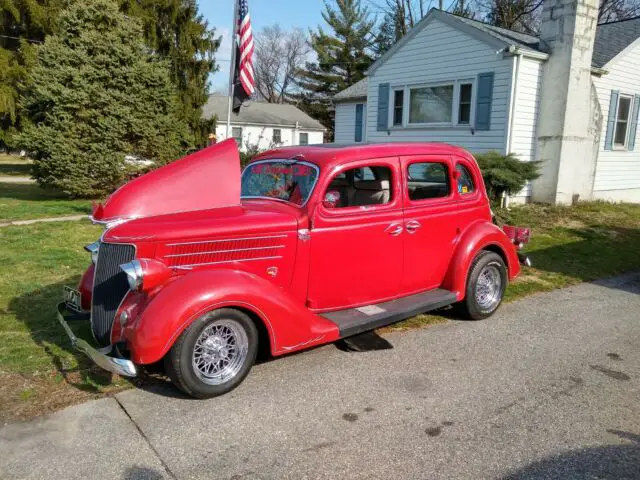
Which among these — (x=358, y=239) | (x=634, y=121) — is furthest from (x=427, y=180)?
(x=634, y=121)

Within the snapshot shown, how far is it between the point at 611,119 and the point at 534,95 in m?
3.16

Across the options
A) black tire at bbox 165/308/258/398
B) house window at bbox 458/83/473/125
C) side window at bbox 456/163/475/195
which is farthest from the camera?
house window at bbox 458/83/473/125

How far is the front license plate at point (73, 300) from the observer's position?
4270mm

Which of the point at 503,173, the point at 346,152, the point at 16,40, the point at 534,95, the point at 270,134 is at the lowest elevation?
the point at 503,173

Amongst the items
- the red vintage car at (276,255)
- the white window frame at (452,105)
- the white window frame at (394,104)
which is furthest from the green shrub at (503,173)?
the red vintage car at (276,255)

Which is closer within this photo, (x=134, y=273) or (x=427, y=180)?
(x=134, y=273)

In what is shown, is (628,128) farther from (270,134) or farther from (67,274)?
(270,134)

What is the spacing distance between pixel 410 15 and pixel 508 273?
31.9 m

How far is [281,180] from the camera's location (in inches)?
187

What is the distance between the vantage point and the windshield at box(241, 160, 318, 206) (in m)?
4.49

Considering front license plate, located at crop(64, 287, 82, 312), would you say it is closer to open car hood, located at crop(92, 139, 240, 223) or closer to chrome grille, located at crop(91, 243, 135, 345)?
chrome grille, located at crop(91, 243, 135, 345)

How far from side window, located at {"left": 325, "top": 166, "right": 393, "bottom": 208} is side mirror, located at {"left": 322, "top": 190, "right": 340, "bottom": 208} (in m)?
0.16

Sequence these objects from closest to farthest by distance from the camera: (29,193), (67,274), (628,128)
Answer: (67,274), (628,128), (29,193)

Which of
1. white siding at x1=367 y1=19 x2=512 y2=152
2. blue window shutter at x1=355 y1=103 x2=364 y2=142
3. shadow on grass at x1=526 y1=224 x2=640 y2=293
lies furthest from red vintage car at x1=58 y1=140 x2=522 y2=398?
blue window shutter at x1=355 y1=103 x2=364 y2=142
